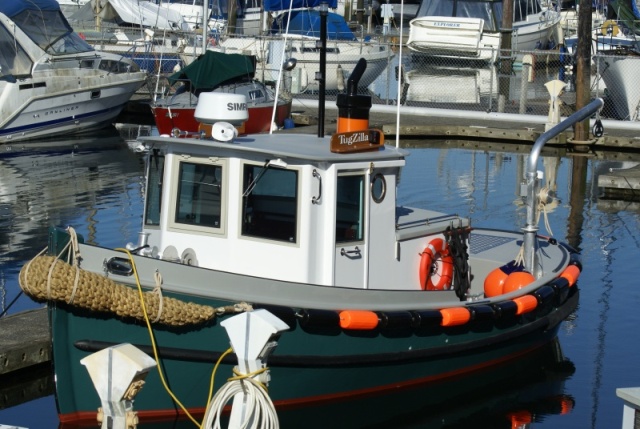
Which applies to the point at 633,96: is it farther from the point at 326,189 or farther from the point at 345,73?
the point at 326,189

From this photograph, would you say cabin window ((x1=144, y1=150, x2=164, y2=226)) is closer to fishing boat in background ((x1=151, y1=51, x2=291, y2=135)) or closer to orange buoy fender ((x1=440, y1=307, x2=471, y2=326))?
orange buoy fender ((x1=440, y1=307, x2=471, y2=326))

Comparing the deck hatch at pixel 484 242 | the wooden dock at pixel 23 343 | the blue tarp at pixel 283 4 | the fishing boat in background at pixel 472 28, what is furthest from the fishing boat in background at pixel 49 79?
the wooden dock at pixel 23 343

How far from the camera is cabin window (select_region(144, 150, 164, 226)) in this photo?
9.81m

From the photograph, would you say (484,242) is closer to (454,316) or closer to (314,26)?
(454,316)

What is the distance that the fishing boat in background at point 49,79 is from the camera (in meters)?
26.4

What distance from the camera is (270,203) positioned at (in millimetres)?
9367

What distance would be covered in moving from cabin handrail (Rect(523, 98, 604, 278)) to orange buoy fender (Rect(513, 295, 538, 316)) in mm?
779

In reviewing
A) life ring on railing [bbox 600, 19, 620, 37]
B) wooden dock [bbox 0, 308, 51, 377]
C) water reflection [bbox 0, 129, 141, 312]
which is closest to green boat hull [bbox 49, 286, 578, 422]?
wooden dock [bbox 0, 308, 51, 377]

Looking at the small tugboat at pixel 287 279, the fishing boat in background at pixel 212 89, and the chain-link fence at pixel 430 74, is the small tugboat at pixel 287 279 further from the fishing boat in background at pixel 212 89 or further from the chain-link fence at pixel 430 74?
the chain-link fence at pixel 430 74

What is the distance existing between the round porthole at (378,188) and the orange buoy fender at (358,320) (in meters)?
1.11

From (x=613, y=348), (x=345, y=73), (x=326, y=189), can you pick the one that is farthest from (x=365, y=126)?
(x=345, y=73)

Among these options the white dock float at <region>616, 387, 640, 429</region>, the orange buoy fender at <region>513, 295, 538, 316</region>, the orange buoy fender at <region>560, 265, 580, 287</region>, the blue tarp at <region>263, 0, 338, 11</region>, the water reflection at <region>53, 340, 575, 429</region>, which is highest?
the blue tarp at <region>263, 0, 338, 11</region>

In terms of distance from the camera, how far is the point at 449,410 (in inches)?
403

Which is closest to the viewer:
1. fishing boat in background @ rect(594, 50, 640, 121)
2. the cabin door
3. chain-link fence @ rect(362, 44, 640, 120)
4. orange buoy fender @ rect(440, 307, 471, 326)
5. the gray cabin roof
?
the gray cabin roof
